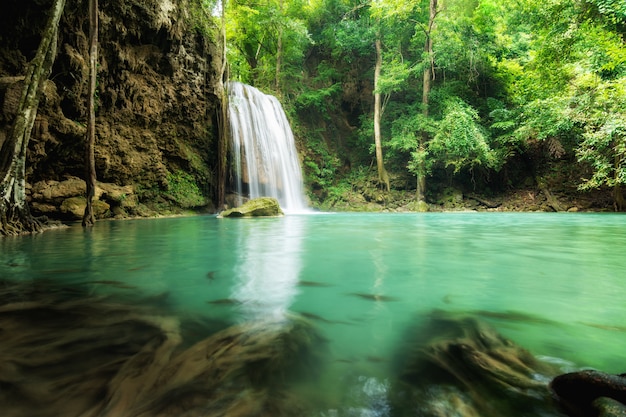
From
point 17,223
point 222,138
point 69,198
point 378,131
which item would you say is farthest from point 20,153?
point 378,131

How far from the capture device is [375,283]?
2.64 m

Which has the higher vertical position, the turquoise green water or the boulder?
the boulder

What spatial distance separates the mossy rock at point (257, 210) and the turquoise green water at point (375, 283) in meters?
6.11

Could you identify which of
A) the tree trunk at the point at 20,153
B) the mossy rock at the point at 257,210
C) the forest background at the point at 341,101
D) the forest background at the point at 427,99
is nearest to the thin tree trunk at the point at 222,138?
the forest background at the point at 341,101

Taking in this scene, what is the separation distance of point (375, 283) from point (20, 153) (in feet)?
21.5

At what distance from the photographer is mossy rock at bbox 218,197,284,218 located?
11.1 meters

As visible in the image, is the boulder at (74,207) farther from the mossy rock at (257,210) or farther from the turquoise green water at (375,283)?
the turquoise green water at (375,283)

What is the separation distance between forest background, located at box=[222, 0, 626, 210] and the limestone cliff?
6.05m

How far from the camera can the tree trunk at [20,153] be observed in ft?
18.1

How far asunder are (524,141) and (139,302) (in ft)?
60.9

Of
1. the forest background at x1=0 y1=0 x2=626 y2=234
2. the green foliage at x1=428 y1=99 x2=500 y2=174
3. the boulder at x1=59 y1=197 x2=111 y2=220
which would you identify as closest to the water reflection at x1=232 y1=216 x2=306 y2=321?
the forest background at x1=0 y1=0 x2=626 y2=234

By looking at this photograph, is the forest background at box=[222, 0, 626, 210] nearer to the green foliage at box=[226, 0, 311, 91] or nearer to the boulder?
the green foliage at box=[226, 0, 311, 91]

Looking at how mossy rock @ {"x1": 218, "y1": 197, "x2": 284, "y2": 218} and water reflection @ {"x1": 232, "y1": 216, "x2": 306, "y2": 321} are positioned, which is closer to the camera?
water reflection @ {"x1": 232, "y1": 216, "x2": 306, "y2": 321}

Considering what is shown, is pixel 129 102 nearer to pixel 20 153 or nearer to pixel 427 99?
pixel 20 153
